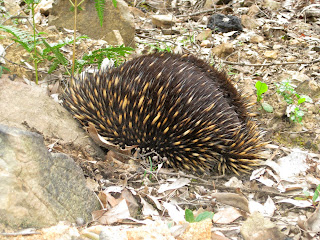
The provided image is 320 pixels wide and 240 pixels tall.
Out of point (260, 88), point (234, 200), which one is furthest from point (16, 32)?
point (260, 88)

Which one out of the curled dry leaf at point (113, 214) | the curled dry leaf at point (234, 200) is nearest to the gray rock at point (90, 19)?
the curled dry leaf at point (234, 200)

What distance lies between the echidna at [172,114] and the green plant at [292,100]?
97 cm

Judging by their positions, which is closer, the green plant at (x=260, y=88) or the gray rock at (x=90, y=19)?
the green plant at (x=260, y=88)

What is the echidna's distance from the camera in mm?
3168

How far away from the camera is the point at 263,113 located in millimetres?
4492

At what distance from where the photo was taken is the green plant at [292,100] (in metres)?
4.17

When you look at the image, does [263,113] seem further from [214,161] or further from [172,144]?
[172,144]

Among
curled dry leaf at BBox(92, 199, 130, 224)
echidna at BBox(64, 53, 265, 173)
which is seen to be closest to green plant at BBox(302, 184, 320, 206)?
echidna at BBox(64, 53, 265, 173)

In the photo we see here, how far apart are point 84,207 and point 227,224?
3.07 ft

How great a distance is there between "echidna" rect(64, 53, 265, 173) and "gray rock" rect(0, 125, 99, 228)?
128 centimetres

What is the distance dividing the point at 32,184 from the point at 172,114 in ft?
5.22

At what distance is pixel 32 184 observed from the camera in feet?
5.86

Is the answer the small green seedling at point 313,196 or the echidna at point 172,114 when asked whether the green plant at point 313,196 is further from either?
the echidna at point 172,114

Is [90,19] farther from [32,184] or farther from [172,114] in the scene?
[32,184]
